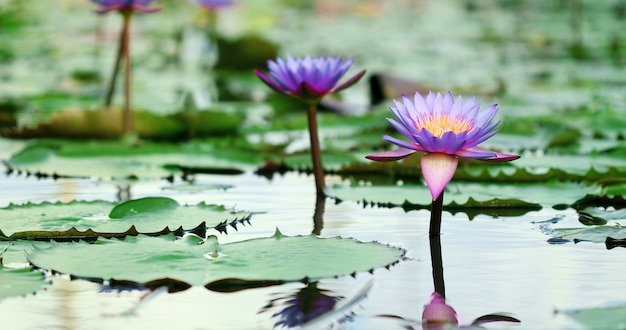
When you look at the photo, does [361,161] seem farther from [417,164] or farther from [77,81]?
[77,81]

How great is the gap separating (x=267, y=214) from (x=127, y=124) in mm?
1333

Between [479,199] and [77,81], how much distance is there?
3.70 m

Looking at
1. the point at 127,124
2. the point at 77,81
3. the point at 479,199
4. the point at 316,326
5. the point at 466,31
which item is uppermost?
the point at 466,31

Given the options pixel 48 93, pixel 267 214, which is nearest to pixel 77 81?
pixel 48 93

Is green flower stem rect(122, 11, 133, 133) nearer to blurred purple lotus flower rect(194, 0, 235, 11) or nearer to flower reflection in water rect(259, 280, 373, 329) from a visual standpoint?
flower reflection in water rect(259, 280, 373, 329)

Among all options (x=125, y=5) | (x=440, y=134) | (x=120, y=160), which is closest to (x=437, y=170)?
(x=440, y=134)

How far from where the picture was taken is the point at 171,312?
1.42 m

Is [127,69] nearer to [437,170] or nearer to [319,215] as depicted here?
[319,215]

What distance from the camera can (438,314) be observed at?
140 cm

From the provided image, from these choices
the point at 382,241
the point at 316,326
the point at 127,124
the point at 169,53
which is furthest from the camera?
the point at 169,53

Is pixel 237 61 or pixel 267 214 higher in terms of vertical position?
pixel 237 61

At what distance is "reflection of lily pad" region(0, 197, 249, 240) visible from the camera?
1.88m

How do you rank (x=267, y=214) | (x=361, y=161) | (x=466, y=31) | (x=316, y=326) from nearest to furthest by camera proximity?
(x=316, y=326) → (x=267, y=214) → (x=361, y=161) → (x=466, y=31)

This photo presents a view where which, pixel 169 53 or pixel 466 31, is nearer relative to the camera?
pixel 169 53
